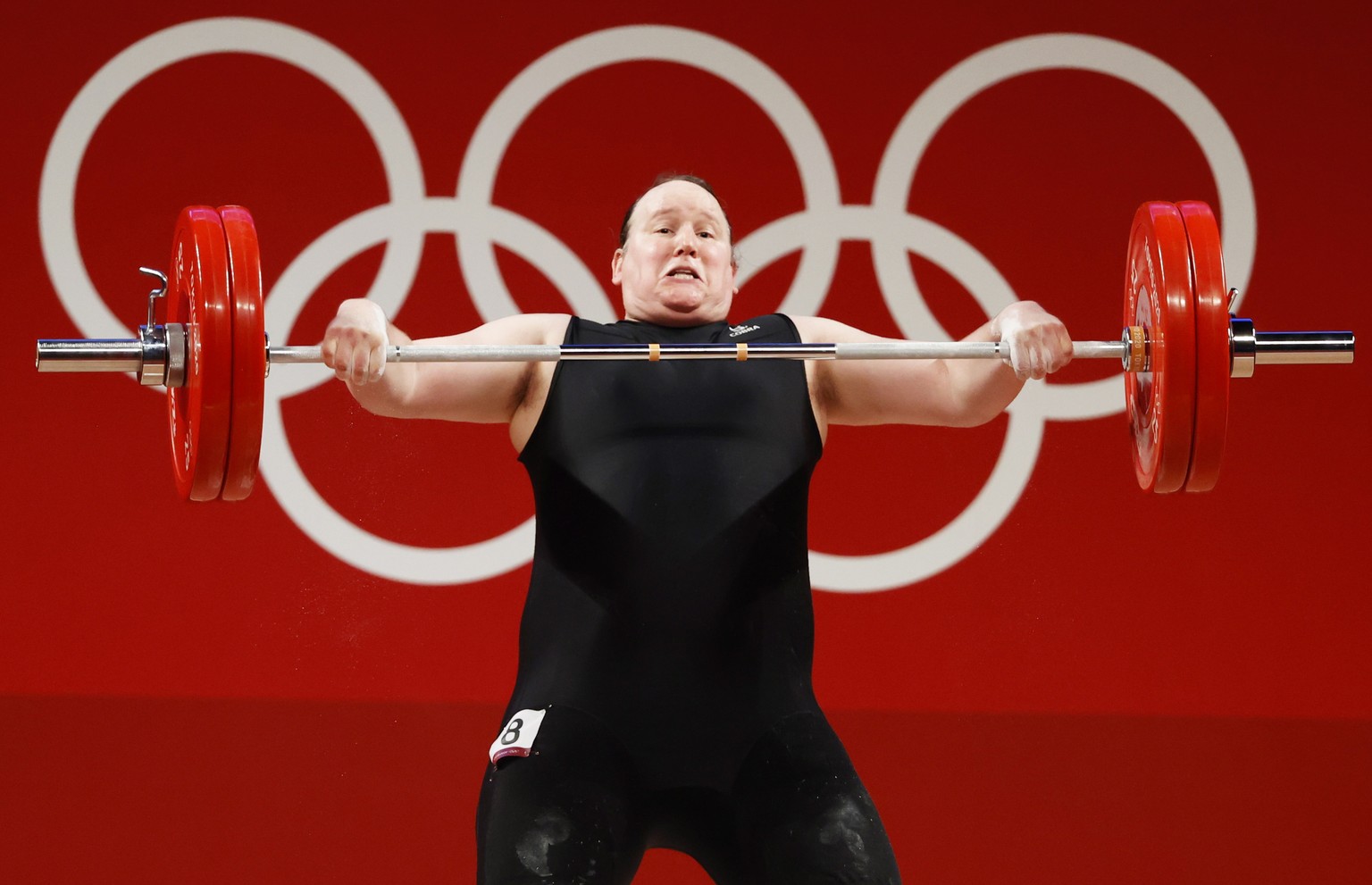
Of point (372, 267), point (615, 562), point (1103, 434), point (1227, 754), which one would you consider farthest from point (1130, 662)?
point (372, 267)

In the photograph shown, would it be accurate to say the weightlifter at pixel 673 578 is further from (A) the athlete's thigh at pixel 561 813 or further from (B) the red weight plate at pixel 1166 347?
(B) the red weight plate at pixel 1166 347

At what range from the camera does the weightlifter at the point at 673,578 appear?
206 cm

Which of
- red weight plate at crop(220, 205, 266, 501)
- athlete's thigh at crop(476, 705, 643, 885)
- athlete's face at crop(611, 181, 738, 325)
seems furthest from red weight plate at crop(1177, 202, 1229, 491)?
red weight plate at crop(220, 205, 266, 501)

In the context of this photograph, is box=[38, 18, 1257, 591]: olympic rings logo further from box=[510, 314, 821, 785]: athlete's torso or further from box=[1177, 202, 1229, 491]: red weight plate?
box=[1177, 202, 1229, 491]: red weight plate

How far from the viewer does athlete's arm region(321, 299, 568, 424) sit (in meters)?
2.08

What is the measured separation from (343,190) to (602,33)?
0.63 m

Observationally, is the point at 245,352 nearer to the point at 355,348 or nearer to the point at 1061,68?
the point at 355,348

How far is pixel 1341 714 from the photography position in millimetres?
3354

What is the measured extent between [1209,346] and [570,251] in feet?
5.39

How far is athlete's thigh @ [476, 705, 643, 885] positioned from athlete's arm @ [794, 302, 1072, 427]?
2.11 ft

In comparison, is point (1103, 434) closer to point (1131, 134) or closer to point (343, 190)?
point (1131, 134)

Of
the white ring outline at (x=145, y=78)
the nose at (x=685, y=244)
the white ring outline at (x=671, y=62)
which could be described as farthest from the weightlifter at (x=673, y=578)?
the white ring outline at (x=145, y=78)

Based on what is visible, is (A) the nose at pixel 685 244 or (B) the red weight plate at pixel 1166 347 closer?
(B) the red weight plate at pixel 1166 347

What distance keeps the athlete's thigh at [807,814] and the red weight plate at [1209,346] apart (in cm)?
61
